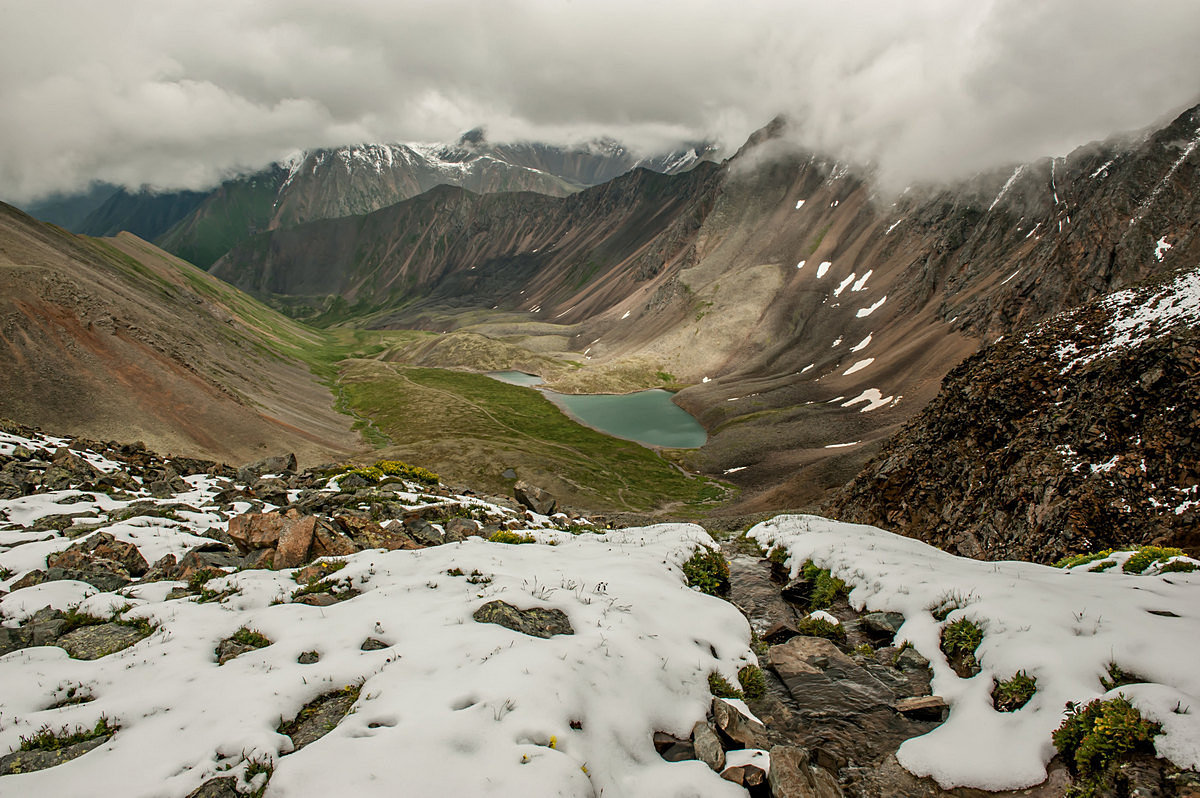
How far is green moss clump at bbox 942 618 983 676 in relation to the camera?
11819 mm

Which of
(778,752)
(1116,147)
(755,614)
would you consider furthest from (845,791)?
(1116,147)

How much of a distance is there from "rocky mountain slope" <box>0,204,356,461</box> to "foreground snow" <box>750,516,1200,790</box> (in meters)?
71.7

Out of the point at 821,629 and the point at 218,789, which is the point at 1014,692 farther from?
the point at 218,789

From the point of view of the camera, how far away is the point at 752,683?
12281 mm

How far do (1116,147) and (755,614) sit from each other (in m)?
164

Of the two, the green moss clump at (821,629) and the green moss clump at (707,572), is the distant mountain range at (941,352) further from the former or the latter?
the green moss clump at (707,572)

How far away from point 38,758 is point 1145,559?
2488cm

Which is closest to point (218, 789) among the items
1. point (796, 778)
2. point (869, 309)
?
point (796, 778)

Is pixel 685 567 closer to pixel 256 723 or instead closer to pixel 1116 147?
pixel 256 723

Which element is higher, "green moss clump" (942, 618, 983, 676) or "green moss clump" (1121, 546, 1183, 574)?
"green moss clump" (1121, 546, 1183, 574)

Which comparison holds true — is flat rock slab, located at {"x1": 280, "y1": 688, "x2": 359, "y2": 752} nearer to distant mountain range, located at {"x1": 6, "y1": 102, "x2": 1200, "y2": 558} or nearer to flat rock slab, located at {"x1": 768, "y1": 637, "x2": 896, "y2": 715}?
flat rock slab, located at {"x1": 768, "y1": 637, "x2": 896, "y2": 715}

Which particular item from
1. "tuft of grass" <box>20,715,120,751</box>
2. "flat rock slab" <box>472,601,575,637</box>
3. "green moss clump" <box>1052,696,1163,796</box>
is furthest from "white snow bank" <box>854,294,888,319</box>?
"tuft of grass" <box>20,715,120,751</box>

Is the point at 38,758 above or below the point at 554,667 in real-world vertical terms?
below

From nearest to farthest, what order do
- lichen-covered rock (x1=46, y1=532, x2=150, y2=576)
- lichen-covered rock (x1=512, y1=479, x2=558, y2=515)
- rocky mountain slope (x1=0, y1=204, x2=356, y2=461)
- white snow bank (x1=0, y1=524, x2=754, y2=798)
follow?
white snow bank (x1=0, y1=524, x2=754, y2=798) → lichen-covered rock (x1=46, y1=532, x2=150, y2=576) → lichen-covered rock (x1=512, y1=479, x2=558, y2=515) → rocky mountain slope (x1=0, y1=204, x2=356, y2=461)
